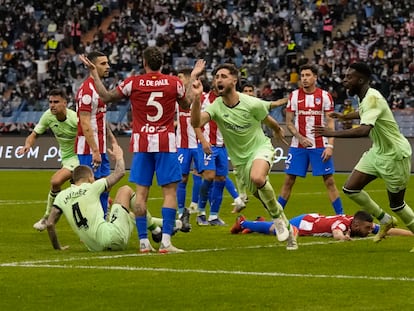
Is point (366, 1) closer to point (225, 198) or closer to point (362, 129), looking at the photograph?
point (225, 198)

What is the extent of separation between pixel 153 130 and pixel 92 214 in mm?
1234

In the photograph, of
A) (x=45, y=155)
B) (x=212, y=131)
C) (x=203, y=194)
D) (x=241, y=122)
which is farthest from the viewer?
(x=45, y=155)

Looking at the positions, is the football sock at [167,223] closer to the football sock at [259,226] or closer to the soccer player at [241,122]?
the soccer player at [241,122]

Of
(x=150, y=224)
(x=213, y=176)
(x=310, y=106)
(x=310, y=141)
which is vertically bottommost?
(x=213, y=176)

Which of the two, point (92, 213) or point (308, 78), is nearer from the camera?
point (92, 213)

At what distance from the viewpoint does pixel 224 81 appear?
14219 millimetres

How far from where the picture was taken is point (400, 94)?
3909cm

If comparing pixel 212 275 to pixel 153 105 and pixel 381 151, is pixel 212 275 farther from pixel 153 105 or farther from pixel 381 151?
pixel 381 151

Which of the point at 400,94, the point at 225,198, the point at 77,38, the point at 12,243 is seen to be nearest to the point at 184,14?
the point at 77,38

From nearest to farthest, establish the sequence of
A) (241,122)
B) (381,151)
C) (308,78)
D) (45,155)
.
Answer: (381,151) < (241,122) < (308,78) < (45,155)

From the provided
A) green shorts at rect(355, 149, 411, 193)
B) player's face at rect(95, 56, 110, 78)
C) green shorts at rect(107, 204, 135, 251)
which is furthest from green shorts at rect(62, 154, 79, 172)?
green shorts at rect(355, 149, 411, 193)

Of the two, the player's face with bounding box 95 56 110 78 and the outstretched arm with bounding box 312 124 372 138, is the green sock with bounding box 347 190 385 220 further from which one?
the player's face with bounding box 95 56 110 78

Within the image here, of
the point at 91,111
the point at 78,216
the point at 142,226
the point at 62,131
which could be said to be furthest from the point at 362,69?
the point at 62,131

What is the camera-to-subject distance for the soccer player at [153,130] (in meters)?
13.4
